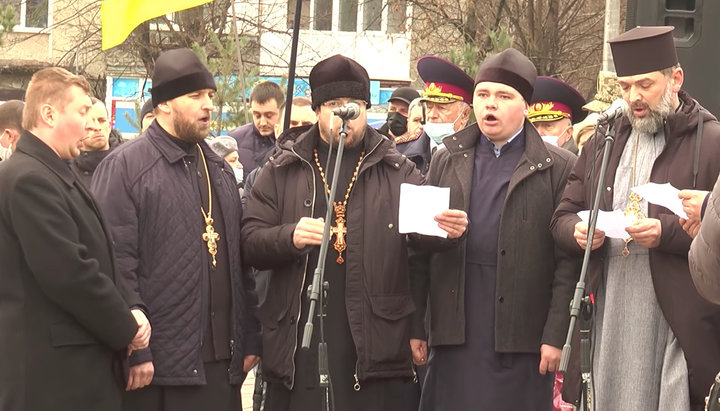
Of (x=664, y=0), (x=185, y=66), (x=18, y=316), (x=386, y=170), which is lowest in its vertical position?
(x=18, y=316)

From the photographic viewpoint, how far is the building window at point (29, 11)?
34000mm

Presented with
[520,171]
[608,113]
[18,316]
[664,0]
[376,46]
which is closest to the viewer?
[18,316]

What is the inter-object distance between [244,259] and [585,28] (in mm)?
23288

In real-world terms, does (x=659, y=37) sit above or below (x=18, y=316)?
above

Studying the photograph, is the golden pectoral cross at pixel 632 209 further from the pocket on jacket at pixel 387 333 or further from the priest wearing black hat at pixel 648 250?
the pocket on jacket at pixel 387 333

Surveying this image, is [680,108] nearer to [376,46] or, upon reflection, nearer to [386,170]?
[386,170]

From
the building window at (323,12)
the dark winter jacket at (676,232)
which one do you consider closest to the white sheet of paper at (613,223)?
the dark winter jacket at (676,232)

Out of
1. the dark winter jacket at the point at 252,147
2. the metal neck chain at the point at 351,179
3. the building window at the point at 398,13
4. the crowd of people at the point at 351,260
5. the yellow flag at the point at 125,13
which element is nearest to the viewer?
the crowd of people at the point at 351,260

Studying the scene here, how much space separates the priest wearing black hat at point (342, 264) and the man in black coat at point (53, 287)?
994mm

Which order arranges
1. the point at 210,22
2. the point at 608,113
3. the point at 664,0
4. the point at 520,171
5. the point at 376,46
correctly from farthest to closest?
1. the point at 376,46
2. the point at 210,22
3. the point at 664,0
4. the point at 520,171
5. the point at 608,113

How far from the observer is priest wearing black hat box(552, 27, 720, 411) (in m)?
6.49

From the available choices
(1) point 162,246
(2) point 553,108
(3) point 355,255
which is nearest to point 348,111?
(3) point 355,255

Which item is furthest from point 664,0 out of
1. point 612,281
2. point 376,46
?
point 376,46

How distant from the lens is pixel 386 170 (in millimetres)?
7559
